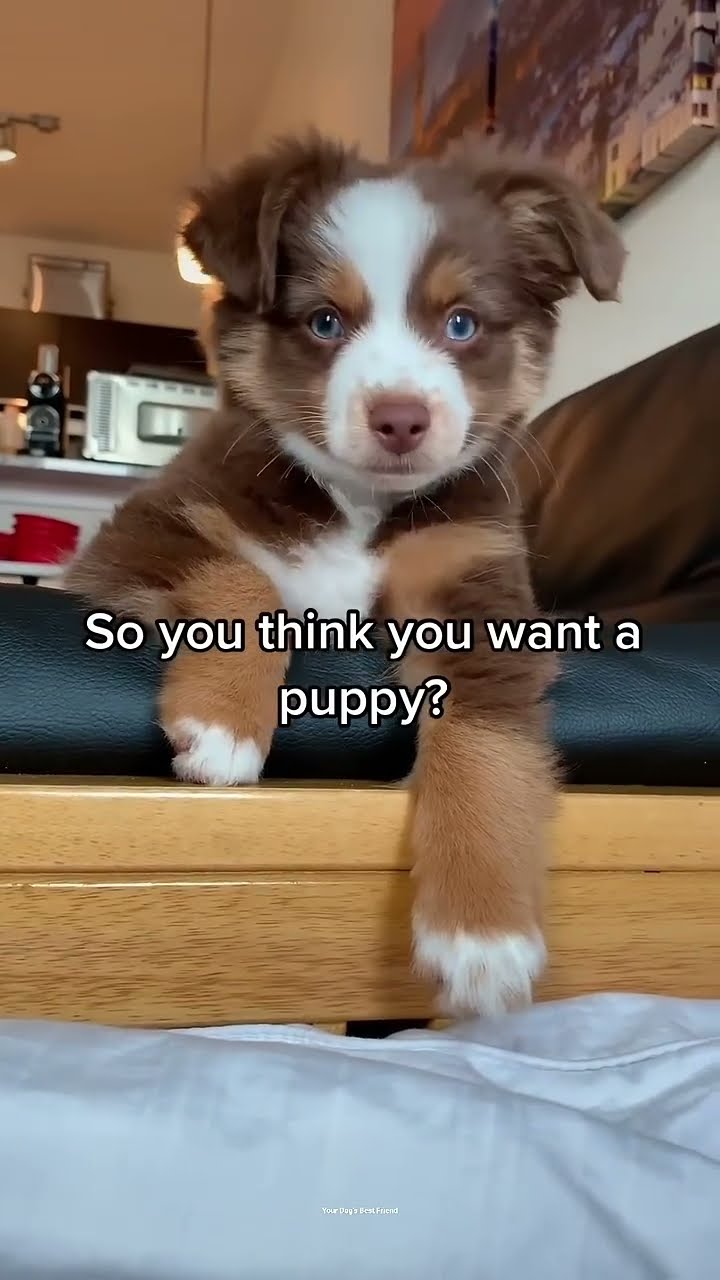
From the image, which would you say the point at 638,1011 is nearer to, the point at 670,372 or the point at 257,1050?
the point at 257,1050

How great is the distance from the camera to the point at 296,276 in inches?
46.9

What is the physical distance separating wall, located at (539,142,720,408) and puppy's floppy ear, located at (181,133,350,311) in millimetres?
783

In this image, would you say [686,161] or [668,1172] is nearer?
[668,1172]

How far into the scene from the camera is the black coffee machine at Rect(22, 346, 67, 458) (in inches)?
191

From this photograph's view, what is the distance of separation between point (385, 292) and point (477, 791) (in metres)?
0.55

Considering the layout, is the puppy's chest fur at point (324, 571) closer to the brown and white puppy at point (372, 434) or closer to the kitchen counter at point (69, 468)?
the brown and white puppy at point (372, 434)

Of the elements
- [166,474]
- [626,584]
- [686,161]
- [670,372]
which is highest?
[686,161]

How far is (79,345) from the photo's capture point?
6113mm

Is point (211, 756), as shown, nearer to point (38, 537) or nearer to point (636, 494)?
point (636, 494)

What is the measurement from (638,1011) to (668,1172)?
0.88 ft

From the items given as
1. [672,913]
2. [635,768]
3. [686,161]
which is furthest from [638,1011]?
[686,161]

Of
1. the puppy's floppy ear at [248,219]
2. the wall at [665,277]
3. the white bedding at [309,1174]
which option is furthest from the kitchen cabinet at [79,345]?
the white bedding at [309,1174]

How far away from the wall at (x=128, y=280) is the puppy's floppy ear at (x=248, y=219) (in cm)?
657

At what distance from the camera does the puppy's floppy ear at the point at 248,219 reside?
1.13 meters
